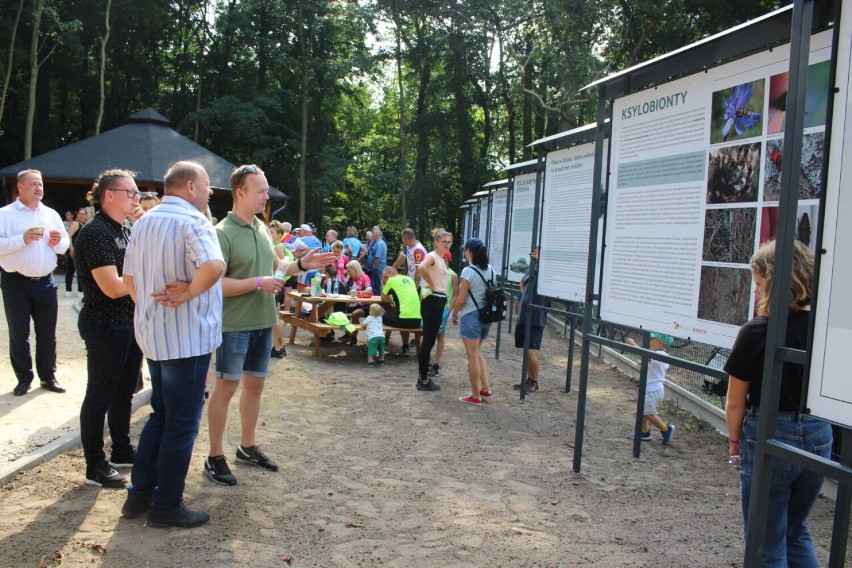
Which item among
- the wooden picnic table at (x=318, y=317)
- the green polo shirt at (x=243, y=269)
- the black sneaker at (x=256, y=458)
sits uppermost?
the green polo shirt at (x=243, y=269)

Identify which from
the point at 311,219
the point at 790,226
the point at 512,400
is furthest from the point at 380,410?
the point at 311,219

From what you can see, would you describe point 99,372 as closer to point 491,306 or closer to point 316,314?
point 491,306

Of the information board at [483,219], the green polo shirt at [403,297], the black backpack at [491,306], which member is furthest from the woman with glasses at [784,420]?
the information board at [483,219]

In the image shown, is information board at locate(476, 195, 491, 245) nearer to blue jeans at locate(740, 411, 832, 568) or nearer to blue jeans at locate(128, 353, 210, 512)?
blue jeans at locate(128, 353, 210, 512)

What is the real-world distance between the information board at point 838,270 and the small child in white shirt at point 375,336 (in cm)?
740

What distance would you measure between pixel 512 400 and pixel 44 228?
4835 mm

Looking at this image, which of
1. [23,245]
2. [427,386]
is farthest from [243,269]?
[427,386]

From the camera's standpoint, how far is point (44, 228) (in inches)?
223

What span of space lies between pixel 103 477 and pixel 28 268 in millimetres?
2393

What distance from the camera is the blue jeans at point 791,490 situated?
8.21 ft

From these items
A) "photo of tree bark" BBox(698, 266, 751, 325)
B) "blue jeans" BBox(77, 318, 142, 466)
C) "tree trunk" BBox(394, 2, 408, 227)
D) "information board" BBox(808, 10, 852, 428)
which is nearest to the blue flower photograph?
"photo of tree bark" BBox(698, 266, 751, 325)

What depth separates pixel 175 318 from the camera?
3.38 metres

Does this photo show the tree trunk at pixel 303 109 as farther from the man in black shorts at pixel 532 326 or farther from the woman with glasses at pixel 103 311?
the woman with glasses at pixel 103 311

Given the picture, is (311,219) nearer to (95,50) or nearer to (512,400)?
(95,50)
